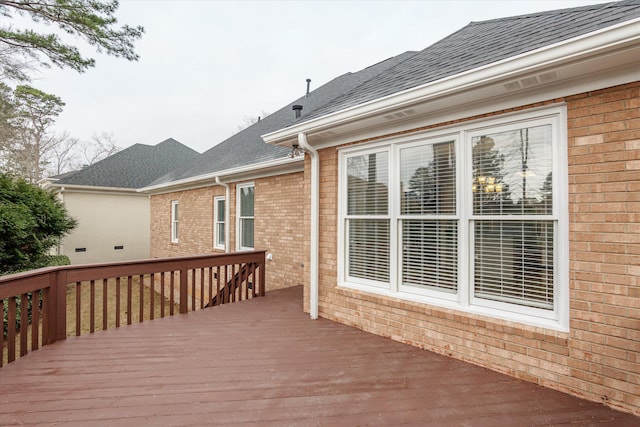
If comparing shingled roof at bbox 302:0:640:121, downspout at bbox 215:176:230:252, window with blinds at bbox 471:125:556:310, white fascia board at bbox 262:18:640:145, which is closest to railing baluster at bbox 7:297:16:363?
white fascia board at bbox 262:18:640:145

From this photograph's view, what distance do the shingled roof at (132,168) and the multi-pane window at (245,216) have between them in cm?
919

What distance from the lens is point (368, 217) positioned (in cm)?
409

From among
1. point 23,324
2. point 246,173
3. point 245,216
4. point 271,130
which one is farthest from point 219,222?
point 23,324

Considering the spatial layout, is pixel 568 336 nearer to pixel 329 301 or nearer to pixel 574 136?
pixel 574 136

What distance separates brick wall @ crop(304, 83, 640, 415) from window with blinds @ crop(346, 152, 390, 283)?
144 cm

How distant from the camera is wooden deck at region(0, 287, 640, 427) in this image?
7.61ft

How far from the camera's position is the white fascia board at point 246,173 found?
21.9 ft

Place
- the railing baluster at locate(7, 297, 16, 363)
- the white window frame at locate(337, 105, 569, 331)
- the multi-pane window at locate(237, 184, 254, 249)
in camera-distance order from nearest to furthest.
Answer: the white window frame at locate(337, 105, 569, 331) < the railing baluster at locate(7, 297, 16, 363) < the multi-pane window at locate(237, 184, 254, 249)

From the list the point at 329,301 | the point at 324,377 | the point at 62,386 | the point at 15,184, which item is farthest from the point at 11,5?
the point at 324,377

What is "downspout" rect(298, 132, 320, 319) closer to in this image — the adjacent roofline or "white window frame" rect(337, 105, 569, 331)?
"white window frame" rect(337, 105, 569, 331)

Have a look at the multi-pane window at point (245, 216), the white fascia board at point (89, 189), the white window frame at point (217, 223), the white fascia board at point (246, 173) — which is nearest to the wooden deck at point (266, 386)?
the white fascia board at point (246, 173)

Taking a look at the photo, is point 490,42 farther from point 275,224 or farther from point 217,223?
point 217,223

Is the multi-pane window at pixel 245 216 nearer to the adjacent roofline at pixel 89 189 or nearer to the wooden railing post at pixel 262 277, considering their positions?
the wooden railing post at pixel 262 277

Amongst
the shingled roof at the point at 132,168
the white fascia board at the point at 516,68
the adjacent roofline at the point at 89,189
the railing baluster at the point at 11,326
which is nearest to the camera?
the white fascia board at the point at 516,68
